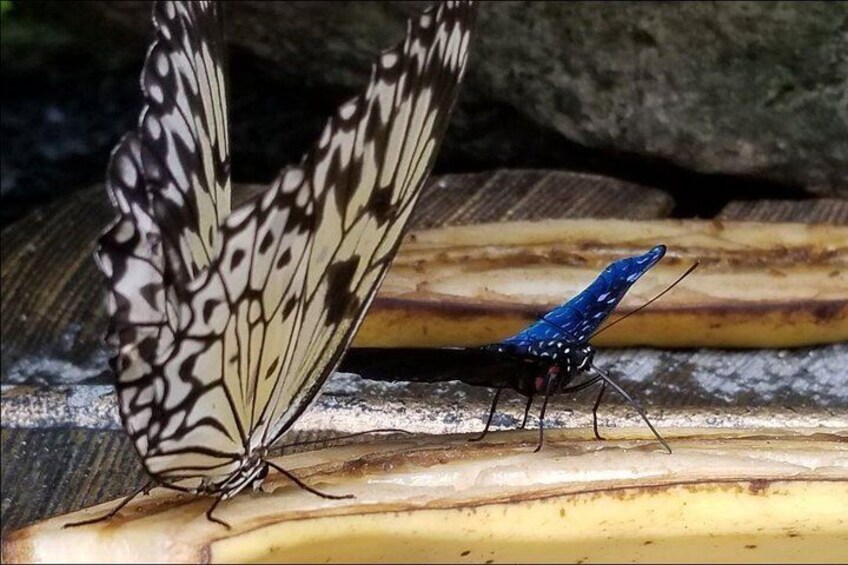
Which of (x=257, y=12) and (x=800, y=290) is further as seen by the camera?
(x=257, y=12)

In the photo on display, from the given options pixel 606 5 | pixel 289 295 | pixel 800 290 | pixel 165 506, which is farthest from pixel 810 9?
pixel 165 506

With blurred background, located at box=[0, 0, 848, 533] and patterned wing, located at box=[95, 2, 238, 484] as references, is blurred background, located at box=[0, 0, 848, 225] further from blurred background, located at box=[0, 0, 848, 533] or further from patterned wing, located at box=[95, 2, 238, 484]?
patterned wing, located at box=[95, 2, 238, 484]

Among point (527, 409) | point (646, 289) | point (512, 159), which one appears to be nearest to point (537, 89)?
point (512, 159)

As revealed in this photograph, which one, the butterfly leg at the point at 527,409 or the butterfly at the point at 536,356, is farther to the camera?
the butterfly leg at the point at 527,409

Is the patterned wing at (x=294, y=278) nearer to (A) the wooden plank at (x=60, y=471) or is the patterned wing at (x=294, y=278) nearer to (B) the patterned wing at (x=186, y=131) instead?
(B) the patterned wing at (x=186, y=131)

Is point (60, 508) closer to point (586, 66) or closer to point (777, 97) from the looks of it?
point (586, 66)

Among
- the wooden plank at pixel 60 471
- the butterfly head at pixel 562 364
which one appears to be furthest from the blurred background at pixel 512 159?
the butterfly head at pixel 562 364
